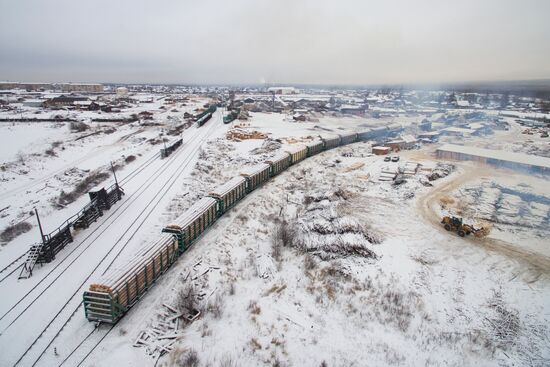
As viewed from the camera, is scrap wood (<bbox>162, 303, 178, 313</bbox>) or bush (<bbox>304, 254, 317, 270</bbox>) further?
bush (<bbox>304, 254, 317, 270</bbox>)

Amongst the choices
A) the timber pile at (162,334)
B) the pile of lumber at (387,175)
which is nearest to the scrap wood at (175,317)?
the timber pile at (162,334)

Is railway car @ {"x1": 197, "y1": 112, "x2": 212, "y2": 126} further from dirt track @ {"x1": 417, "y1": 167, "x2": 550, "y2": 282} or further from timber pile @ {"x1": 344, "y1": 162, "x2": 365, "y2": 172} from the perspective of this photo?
dirt track @ {"x1": 417, "y1": 167, "x2": 550, "y2": 282}

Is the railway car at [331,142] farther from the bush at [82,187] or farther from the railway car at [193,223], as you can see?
the bush at [82,187]

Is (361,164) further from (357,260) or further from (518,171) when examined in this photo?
(357,260)

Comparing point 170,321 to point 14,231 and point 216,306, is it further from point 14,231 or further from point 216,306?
point 14,231

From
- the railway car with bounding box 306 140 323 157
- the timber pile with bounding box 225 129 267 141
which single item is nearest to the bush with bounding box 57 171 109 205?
the timber pile with bounding box 225 129 267 141

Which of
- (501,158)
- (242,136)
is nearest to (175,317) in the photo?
(501,158)

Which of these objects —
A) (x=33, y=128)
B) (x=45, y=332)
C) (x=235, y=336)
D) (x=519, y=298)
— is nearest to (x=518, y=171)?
(x=519, y=298)
